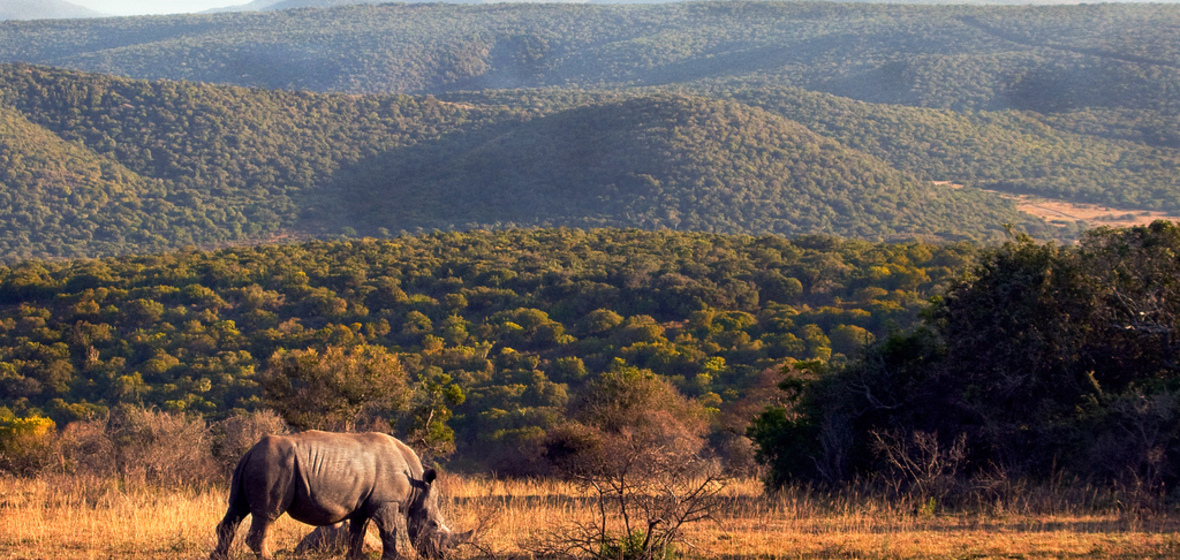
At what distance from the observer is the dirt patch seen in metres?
70.8

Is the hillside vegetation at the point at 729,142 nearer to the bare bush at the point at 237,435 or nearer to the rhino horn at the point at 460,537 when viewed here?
the bare bush at the point at 237,435

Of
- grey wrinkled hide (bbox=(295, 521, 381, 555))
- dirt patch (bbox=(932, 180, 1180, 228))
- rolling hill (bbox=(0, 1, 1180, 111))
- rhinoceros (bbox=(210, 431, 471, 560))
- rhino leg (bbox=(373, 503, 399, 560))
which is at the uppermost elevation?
rhinoceros (bbox=(210, 431, 471, 560))

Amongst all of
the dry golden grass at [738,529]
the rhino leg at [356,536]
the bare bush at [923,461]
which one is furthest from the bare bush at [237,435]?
the bare bush at [923,461]

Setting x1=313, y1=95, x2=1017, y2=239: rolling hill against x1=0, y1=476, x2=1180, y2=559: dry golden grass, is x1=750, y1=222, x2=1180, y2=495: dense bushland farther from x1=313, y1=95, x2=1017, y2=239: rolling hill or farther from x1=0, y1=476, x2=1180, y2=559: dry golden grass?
x1=313, y1=95, x2=1017, y2=239: rolling hill

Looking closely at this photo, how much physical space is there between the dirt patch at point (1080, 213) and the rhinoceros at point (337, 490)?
231ft

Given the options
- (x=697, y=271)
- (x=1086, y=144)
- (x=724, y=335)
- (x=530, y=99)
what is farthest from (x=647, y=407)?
(x=530, y=99)

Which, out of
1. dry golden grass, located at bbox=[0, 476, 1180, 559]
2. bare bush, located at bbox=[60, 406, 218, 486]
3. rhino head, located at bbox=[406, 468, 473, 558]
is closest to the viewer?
rhino head, located at bbox=[406, 468, 473, 558]

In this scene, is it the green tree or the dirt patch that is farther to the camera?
the dirt patch

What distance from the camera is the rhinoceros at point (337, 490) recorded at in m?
7.31

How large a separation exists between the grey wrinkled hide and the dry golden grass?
196mm

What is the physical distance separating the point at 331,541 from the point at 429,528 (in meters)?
0.99

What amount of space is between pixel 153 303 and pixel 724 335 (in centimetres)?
2255

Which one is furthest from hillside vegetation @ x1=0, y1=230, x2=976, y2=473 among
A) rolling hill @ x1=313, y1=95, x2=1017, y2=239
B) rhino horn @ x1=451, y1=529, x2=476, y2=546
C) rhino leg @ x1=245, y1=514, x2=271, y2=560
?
rolling hill @ x1=313, y1=95, x2=1017, y2=239

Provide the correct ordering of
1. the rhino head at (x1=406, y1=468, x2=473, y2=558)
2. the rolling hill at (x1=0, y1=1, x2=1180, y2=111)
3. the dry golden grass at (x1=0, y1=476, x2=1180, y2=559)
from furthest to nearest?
the rolling hill at (x1=0, y1=1, x2=1180, y2=111), the dry golden grass at (x1=0, y1=476, x2=1180, y2=559), the rhino head at (x1=406, y1=468, x2=473, y2=558)
